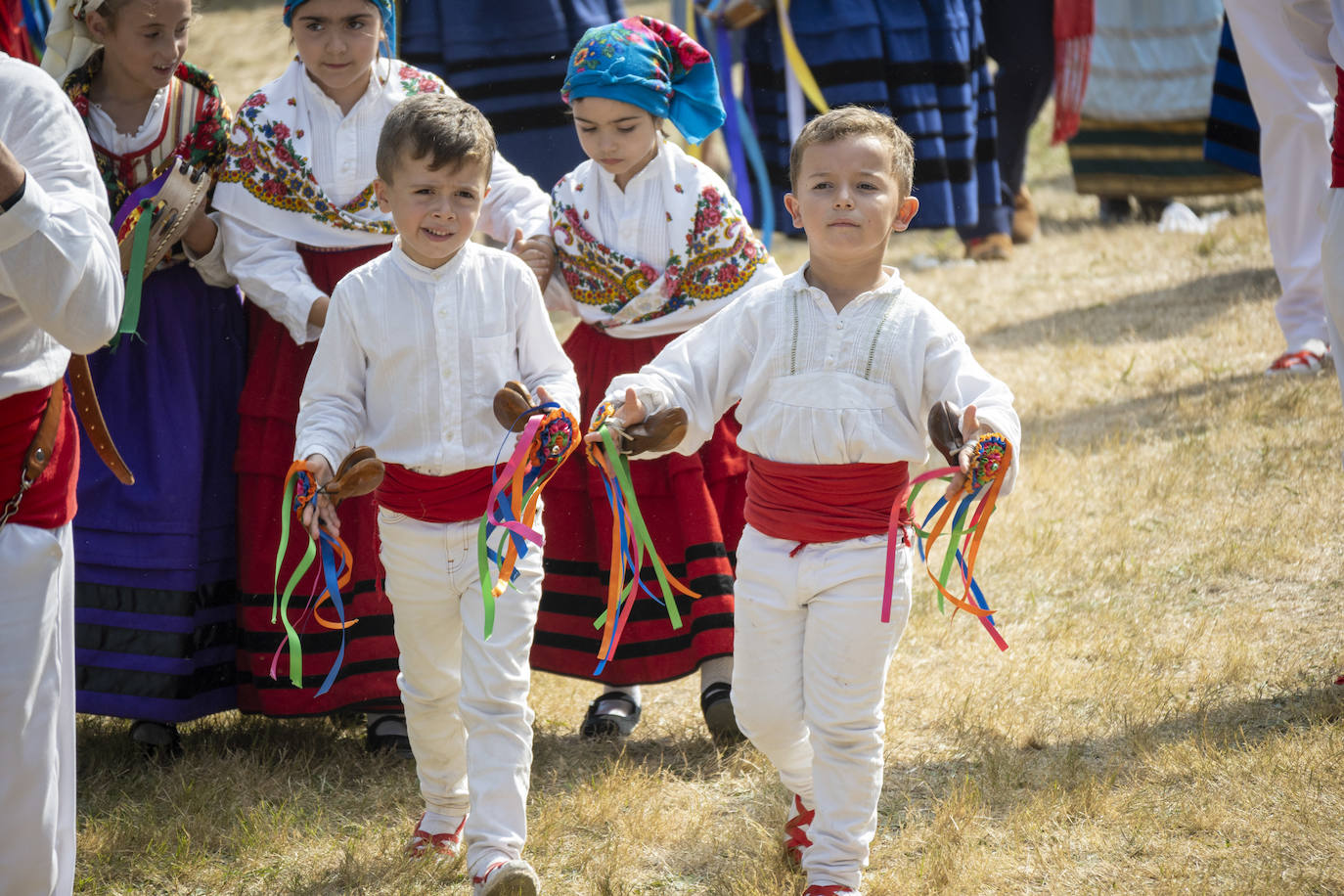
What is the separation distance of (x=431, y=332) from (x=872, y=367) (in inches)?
35.3

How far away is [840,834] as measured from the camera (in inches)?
107

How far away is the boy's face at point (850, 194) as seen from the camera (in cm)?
270

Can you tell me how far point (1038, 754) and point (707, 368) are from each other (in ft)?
4.20

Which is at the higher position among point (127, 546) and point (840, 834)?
point (127, 546)

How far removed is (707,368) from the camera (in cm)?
285

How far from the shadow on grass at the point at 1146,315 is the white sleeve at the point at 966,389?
420 cm

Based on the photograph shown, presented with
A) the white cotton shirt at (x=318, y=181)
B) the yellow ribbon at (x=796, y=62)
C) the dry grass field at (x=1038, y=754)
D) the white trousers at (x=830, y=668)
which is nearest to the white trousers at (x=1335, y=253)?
the dry grass field at (x=1038, y=754)

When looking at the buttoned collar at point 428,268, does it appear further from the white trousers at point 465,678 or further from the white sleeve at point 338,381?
the white trousers at point 465,678

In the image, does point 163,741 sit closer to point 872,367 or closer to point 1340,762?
point 872,367

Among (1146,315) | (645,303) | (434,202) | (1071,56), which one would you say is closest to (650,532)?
(645,303)

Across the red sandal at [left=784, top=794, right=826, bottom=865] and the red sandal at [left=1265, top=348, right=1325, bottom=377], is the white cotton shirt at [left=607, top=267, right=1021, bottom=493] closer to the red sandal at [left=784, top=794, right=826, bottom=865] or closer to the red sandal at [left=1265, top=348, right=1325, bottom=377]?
the red sandal at [left=784, top=794, right=826, bottom=865]

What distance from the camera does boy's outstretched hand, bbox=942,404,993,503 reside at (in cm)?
243

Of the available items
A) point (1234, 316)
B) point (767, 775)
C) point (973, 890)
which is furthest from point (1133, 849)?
point (1234, 316)

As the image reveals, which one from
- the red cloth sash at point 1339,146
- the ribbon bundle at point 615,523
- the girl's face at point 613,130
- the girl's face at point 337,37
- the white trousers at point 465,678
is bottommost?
the white trousers at point 465,678
